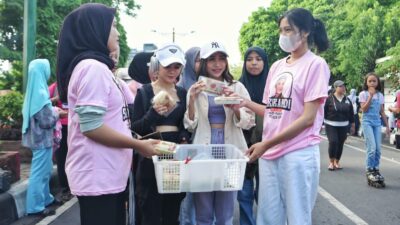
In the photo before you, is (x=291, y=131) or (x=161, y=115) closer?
(x=291, y=131)

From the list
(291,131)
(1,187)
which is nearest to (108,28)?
(291,131)

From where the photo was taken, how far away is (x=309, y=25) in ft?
9.68

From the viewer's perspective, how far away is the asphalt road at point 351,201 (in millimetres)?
5230

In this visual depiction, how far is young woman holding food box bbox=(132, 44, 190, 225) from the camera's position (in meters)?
3.31

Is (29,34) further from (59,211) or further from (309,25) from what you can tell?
(309,25)

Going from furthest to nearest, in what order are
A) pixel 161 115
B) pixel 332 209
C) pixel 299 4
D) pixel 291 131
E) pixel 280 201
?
pixel 299 4, pixel 332 209, pixel 161 115, pixel 280 201, pixel 291 131

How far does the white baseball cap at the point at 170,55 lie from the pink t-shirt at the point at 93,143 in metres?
0.94

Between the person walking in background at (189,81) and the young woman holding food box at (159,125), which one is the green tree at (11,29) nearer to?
the person walking in background at (189,81)

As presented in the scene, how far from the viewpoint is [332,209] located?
574cm

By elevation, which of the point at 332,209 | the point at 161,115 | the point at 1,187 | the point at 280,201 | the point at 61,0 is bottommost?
the point at 332,209

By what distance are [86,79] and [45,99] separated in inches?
118

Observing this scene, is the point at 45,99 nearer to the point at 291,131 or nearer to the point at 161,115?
the point at 161,115

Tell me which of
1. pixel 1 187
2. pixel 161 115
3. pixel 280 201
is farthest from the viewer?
pixel 1 187

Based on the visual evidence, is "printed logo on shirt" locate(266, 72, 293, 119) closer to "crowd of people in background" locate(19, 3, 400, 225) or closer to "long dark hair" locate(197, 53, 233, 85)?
"crowd of people in background" locate(19, 3, 400, 225)
